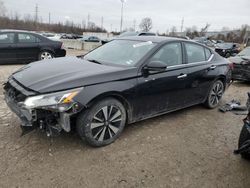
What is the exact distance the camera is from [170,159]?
3096 mm

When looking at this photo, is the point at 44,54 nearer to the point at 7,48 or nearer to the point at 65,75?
the point at 7,48

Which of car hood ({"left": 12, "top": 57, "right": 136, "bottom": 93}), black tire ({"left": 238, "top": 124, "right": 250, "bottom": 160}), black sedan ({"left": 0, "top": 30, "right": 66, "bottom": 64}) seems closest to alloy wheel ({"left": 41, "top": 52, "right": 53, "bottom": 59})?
black sedan ({"left": 0, "top": 30, "right": 66, "bottom": 64})

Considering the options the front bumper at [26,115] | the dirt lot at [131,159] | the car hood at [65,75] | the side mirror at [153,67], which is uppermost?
the side mirror at [153,67]

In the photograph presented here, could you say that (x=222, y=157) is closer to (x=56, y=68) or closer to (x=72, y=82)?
(x=72, y=82)

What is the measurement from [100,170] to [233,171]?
169 centimetres

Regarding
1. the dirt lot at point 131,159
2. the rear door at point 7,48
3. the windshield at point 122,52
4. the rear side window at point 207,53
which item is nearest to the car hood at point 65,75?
the windshield at point 122,52

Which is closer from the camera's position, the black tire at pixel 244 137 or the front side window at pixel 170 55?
the black tire at pixel 244 137

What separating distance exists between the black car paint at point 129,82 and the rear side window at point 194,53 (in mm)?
114

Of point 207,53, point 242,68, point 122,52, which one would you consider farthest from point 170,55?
point 242,68

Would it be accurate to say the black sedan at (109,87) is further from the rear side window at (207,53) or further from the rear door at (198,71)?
the rear side window at (207,53)

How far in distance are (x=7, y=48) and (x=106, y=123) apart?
7.06m

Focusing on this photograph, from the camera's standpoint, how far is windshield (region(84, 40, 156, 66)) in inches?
146

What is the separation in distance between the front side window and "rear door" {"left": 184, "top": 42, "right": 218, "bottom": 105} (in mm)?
232

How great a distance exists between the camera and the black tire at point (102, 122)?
9.86 ft
